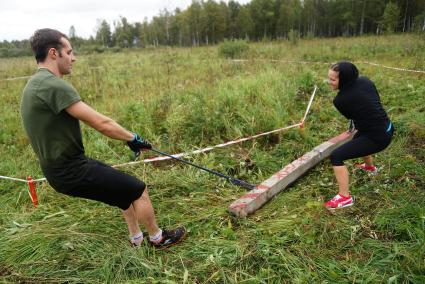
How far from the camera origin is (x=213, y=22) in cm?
4494

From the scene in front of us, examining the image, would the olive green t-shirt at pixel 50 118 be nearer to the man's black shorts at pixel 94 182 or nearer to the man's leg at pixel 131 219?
the man's black shorts at pixel 94 182

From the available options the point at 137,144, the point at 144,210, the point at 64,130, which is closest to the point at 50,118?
the point at 64,130

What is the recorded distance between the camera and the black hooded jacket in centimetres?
321

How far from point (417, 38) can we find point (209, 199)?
15.5 meters

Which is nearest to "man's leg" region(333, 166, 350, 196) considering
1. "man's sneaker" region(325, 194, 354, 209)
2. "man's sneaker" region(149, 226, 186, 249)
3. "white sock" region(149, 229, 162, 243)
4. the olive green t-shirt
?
"man's sneaker" region(325, 194, 354, 209)

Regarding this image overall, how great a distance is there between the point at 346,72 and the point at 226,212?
→ 190 centimetres

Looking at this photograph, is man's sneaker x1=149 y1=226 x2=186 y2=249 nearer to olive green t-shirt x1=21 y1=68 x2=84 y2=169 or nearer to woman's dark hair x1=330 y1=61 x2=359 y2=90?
olive green t-shirt x1=21 y1=68 x2=84 y2=169

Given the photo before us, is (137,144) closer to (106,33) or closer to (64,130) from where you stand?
(64,130)

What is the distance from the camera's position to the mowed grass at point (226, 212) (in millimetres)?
2510

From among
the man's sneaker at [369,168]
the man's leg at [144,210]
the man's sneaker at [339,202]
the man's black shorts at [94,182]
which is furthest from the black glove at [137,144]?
the man's sneaker at [369,168]

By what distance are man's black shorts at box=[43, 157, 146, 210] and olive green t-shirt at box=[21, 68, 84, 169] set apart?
0.10m

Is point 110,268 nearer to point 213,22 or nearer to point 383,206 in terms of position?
point 383,206

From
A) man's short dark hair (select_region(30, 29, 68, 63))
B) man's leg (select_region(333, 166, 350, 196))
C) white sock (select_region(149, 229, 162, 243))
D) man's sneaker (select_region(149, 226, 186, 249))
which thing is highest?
man's short dark hair (select_region(30, 29, 68, 63))

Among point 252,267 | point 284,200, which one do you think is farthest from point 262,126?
point 252,267
